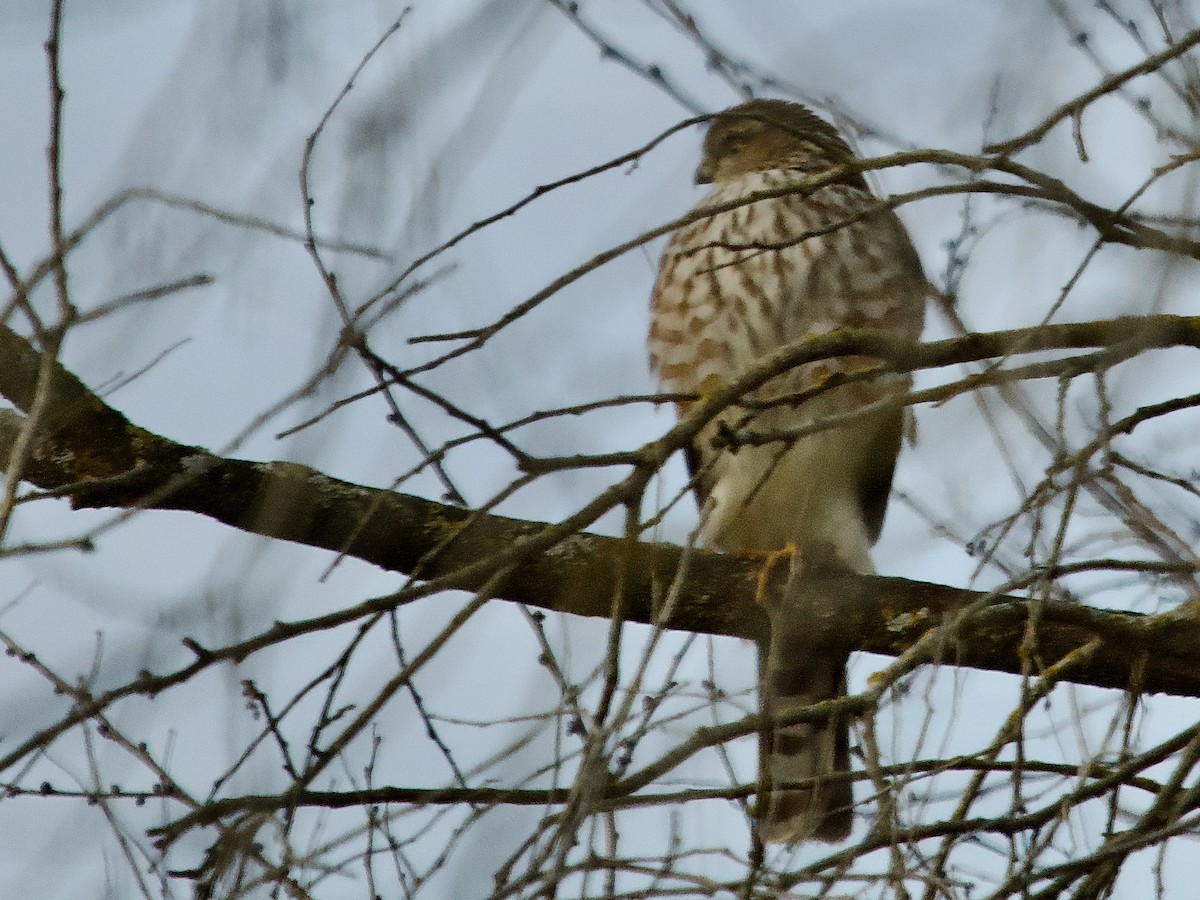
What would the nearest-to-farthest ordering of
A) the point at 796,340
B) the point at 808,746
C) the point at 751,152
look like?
the point at 796,340 < the point at 808,746 < the point at 751,152

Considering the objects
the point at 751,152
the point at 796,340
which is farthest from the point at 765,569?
the point at 751,152

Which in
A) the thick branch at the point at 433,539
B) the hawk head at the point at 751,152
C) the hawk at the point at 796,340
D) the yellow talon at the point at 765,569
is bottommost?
the thick branch at the point at 433,539

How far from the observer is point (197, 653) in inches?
71.6

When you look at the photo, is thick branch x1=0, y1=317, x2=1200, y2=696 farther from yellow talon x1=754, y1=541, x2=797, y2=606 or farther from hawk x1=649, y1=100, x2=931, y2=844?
hawk x1=649, y1=100, x2=931, y2=844

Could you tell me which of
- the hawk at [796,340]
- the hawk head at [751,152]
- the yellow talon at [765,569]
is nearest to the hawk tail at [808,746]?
the hawk at [796,340]

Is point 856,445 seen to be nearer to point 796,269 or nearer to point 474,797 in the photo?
point 796,269

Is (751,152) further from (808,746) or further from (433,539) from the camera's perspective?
(433,539)

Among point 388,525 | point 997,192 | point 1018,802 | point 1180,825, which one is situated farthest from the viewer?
point 388,525

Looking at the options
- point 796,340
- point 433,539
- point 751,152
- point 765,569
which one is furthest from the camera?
point 751,152

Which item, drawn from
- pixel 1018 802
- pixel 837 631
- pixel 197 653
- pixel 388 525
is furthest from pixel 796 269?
pixel 197 653

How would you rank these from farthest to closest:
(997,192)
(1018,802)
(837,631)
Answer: (837,631) → (1018,802) → (997,192)

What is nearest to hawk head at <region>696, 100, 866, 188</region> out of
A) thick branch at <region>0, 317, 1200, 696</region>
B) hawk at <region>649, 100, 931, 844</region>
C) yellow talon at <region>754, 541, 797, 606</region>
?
hawk at <region>649, 100, 931, 844</region>

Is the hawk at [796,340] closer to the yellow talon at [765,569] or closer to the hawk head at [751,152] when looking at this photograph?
the hawk head at [751,152]

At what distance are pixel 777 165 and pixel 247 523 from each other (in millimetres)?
2415
